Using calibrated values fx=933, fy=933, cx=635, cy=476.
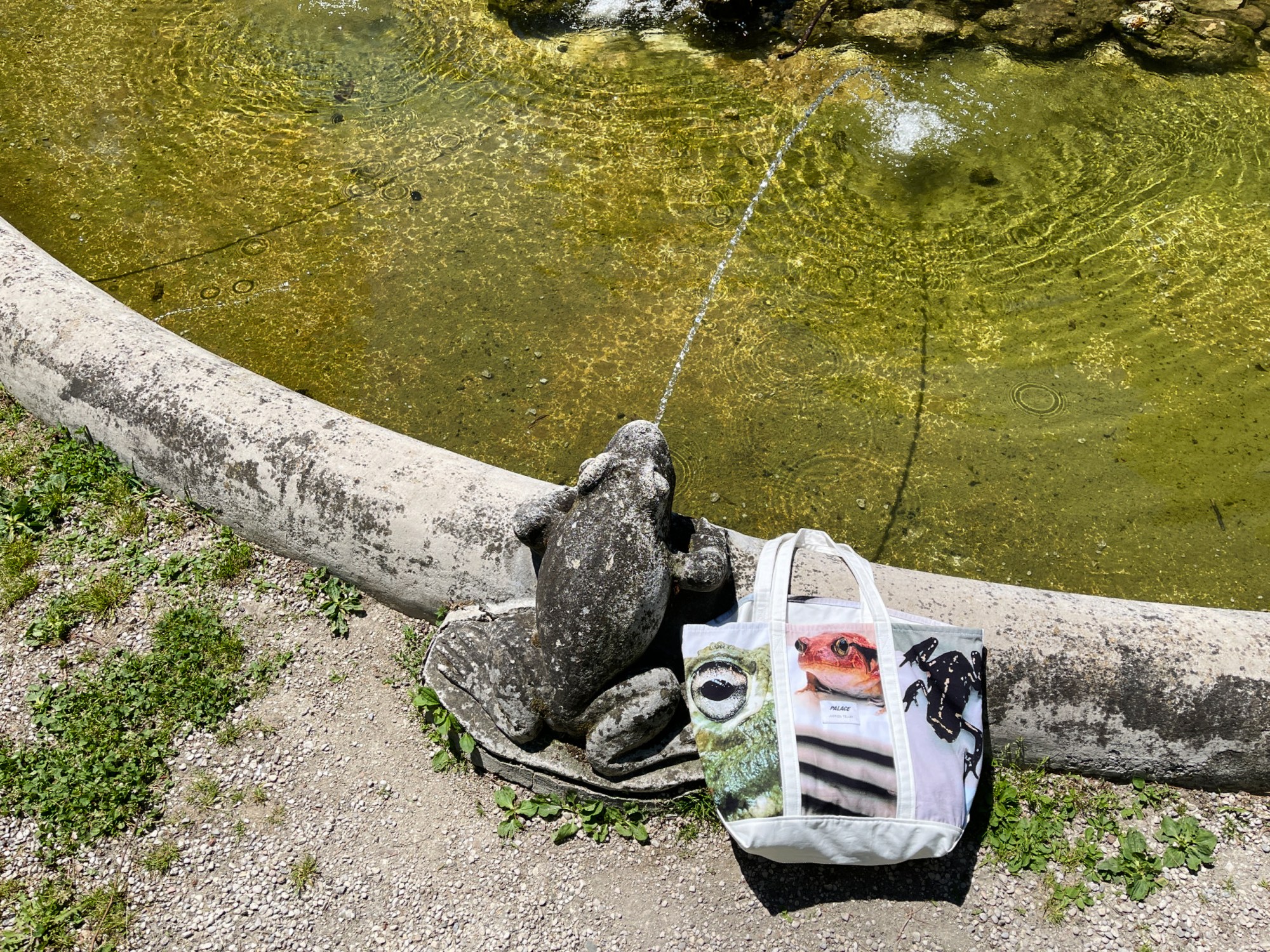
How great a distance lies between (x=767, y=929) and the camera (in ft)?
10.7

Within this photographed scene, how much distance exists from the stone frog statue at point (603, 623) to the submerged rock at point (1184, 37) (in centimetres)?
658

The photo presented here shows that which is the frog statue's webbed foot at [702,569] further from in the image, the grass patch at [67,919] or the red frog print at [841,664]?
the grass patch at [67,919]

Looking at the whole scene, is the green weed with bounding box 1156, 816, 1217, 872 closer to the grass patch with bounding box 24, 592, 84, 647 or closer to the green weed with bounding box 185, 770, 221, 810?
the green weed with bounding box 185, 770, 221, 810

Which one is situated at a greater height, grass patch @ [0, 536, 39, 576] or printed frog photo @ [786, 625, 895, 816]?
printed frog photo @ [786, 625, 895, 816]

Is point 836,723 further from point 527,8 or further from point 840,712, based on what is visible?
point 527,8

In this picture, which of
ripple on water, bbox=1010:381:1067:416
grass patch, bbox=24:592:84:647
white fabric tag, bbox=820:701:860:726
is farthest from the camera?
ripple on water, bbox=1010:381:1067:416

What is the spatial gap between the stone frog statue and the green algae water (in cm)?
127

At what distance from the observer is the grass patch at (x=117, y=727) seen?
3.47m

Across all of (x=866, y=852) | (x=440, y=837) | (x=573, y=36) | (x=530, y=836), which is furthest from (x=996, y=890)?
(x=573, y=36)

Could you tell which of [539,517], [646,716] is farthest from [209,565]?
[646,716]

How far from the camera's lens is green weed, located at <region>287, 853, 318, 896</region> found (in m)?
3.33

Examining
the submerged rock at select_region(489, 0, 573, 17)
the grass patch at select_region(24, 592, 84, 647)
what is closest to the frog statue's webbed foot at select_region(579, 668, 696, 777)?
the grass patch at select_region(24, 592, 84, 647)

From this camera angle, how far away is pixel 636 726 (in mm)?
3303

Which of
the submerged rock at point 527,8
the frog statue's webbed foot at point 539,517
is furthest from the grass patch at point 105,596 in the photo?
the submerged rock at point 527,8
